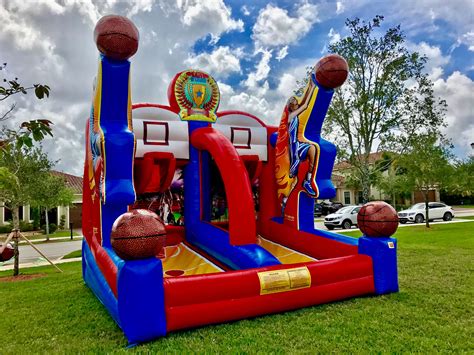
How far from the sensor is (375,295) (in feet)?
15.8

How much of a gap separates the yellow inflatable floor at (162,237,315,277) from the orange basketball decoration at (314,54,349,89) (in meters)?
2.68

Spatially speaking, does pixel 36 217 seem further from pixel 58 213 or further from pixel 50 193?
pixel 50 193

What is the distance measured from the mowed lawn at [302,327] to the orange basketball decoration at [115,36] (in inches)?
122

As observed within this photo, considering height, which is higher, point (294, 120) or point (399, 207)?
point (294, 120)

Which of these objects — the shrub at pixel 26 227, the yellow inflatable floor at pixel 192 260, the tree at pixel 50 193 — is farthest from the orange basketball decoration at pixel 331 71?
the shrub at pixel 26 227

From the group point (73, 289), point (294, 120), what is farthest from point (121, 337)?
point (294, 120)

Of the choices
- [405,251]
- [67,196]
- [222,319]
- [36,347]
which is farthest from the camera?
[67,196]

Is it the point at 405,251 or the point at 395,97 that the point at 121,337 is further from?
the point at 395,97

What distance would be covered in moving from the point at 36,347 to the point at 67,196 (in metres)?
17.6

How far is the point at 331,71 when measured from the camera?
18.1 ft

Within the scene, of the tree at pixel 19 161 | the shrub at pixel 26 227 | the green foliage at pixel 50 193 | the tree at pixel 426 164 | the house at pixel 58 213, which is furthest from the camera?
the house at pixel 58 213

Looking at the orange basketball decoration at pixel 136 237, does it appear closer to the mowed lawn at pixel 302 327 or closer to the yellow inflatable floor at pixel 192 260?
the mowed lawn at pixel 302 327

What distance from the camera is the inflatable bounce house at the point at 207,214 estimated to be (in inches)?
145

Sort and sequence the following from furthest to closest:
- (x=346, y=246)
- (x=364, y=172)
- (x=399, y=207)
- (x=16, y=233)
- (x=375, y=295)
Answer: (x=399, y=207)
(x=364, y=172)
(x=16, y=233)
(x=346, y=246)
(x=375, y=295)
